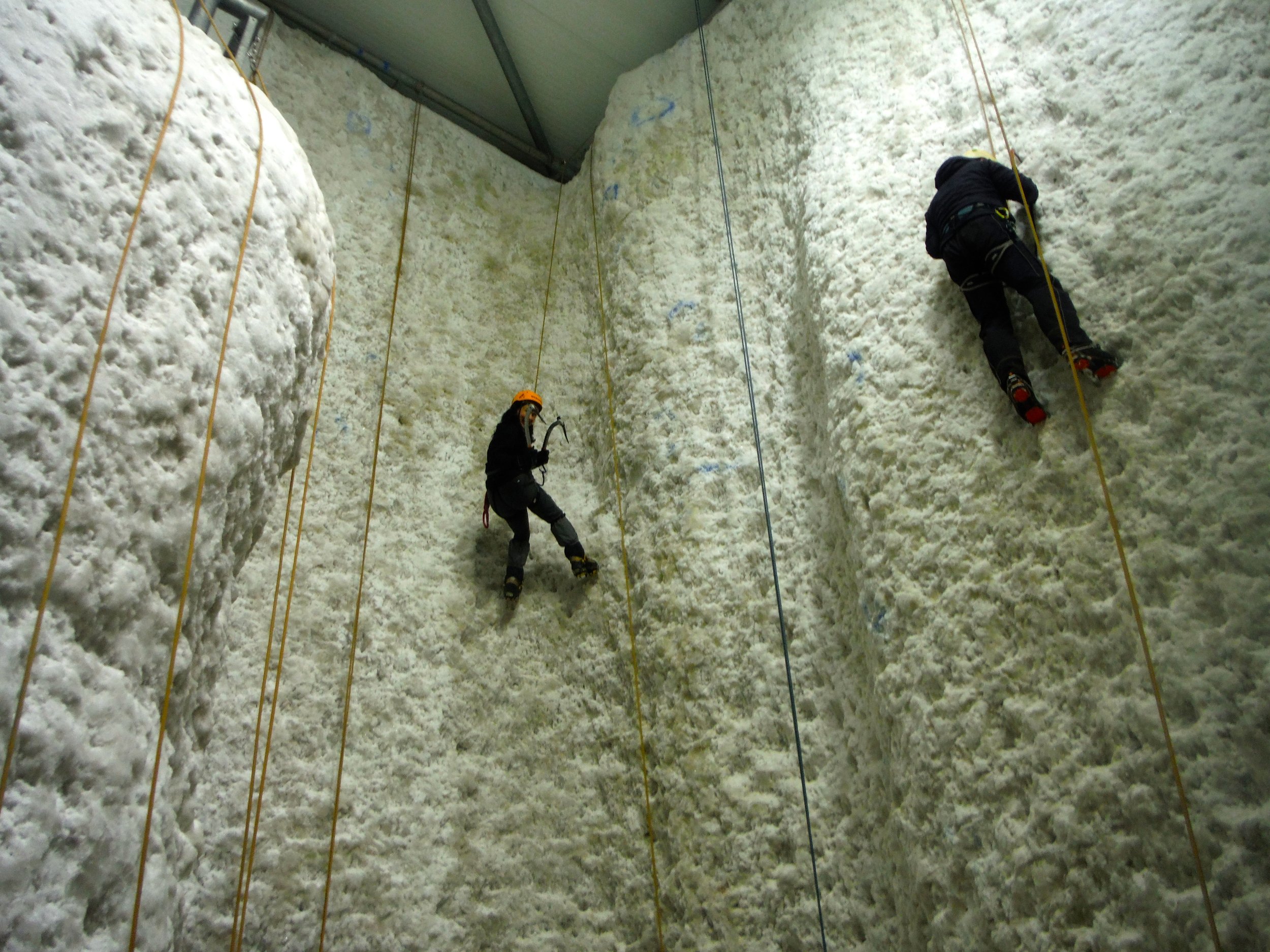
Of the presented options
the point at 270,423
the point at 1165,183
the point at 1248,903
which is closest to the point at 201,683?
the point at 270,423

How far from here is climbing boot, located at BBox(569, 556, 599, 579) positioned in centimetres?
311

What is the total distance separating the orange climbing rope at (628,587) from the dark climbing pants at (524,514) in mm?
227

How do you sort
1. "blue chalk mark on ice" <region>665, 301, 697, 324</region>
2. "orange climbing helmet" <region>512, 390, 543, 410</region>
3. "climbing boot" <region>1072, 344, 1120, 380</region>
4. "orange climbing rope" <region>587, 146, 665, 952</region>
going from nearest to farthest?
"climbing boot" <region>1072, 344, 1120, 380</region> < "orange climbing rope" <region>587, 146, 665, 952</region> < "orange climbing helmet" <region>512, 390, 543, 410</region> < "blue chalk mark on ice" <region>665, 301, 697, 324</region>

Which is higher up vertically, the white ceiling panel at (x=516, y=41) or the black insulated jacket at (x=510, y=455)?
the white ceiling panel at (x=516, y=41)

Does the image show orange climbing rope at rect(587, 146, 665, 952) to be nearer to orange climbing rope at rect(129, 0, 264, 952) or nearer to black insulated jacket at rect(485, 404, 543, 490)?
black insulated jacket at rect(485, 404, 543, 490)

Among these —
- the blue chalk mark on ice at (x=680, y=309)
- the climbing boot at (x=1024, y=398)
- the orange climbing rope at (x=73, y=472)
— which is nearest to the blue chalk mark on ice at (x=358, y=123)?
the blue chalk mark on ice at (x=680, y=309)

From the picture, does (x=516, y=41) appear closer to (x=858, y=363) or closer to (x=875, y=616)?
(x=858, y=363)

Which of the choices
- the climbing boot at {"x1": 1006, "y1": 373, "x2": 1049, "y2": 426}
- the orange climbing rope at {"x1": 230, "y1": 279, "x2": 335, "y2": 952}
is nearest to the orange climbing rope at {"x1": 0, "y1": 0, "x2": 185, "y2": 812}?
the orange climbing rope at {"x1": 230, "y1": 279, "x2": 335, "y2": 952}

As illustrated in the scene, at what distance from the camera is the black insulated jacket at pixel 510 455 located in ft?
10.3

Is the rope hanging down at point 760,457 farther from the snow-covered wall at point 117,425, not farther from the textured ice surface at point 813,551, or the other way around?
the snow-covered wall at point 117,425

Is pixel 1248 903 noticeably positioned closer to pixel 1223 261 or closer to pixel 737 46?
pixel 1223 261

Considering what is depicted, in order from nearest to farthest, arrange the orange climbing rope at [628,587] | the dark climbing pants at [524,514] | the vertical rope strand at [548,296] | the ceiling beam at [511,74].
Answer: the orange climbing rope at [628,587] → the dark climbing pants at [524,514] → the vertical rope strand at [548,296] → the ceiling beam at [511,74]

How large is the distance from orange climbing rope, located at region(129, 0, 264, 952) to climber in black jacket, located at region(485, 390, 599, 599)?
1324 millimetres

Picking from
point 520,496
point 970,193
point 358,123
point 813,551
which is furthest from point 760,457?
point 358,123
